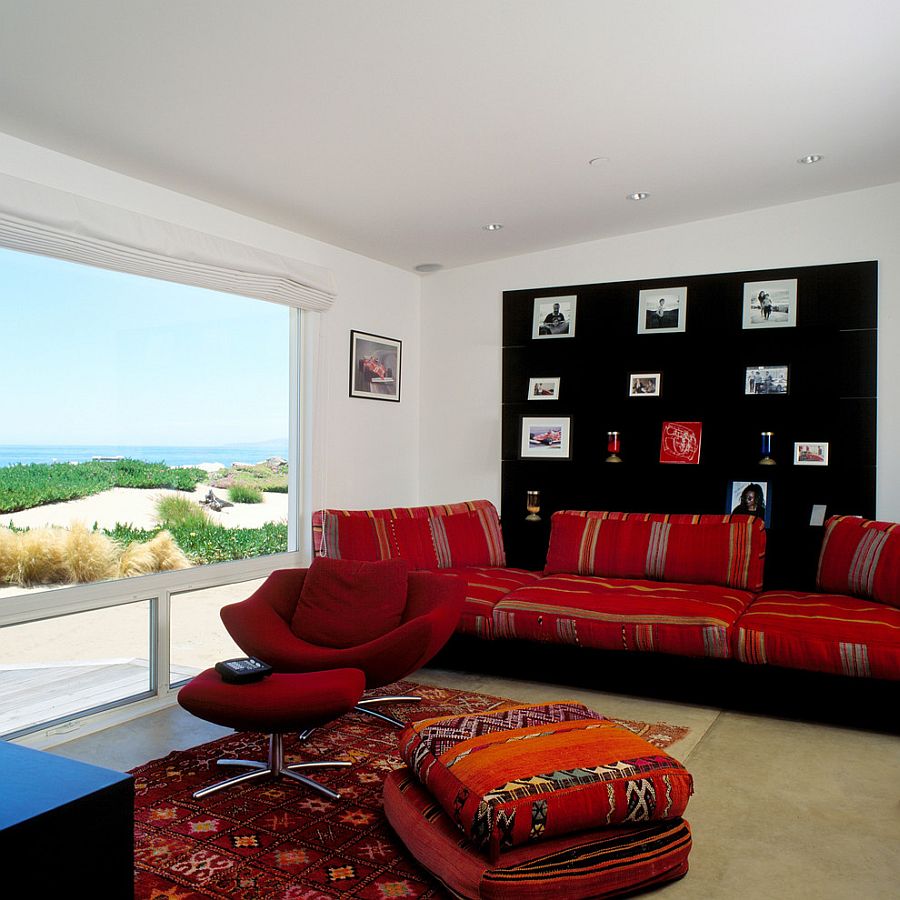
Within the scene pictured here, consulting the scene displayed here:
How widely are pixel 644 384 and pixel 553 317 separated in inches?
30.3

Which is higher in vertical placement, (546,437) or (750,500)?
(546,437)

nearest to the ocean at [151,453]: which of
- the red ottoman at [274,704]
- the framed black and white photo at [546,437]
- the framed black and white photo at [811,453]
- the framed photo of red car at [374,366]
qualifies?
the framed photo of red car at [374,366]

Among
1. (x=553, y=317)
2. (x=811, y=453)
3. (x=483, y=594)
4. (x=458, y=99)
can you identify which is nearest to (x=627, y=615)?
(x=483, y=594)

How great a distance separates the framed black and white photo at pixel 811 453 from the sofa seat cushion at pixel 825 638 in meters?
1.05

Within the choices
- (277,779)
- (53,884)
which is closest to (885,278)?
(277,779)

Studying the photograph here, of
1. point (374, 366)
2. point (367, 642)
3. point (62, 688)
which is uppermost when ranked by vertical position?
point (374, 366)

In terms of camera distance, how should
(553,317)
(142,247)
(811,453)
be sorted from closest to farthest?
(142,247) → (811,453) → (553,317)

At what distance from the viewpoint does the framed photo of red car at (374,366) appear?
5379 mm

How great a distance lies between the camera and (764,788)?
2.97 m

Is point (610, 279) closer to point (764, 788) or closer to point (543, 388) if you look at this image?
point (543, 388)

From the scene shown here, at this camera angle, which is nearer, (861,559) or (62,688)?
(62,688)

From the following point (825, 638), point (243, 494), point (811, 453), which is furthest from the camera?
point (811, 453)

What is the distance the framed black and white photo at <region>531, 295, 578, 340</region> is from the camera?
5.51m

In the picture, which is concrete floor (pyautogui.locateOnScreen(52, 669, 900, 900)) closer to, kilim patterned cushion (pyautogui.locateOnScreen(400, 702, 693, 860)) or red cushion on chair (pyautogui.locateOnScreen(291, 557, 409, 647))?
kilim patterned cushion (pyautogui.locateOnScreen(400, 702, 693, 860))
